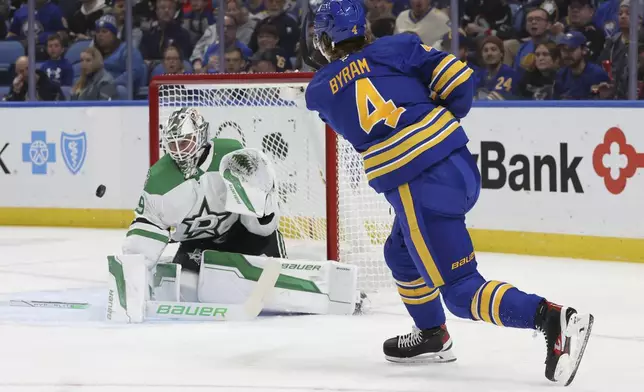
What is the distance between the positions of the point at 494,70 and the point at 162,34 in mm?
2548

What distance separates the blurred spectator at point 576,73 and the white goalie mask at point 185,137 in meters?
2.76

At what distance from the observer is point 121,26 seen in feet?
28.0

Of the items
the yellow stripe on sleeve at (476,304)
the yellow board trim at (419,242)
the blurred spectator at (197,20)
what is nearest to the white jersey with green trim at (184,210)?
the yellow board trim at (419,242)

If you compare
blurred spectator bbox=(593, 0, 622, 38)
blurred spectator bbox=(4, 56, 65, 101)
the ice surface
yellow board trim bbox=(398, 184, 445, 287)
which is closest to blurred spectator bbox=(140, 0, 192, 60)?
blurred spectator bbox=(4, 56, 65, 101)

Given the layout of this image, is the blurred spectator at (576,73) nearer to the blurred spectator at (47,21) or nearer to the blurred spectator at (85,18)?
the blurred spectator at (85,18)

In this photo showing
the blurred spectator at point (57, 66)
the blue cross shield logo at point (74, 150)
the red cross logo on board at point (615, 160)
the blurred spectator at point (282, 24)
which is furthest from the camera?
the blurred spectator at point (57, 66)

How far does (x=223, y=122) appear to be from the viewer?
5.78m

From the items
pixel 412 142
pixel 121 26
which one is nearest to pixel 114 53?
pixel 121 26

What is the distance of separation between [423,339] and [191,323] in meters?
1.13

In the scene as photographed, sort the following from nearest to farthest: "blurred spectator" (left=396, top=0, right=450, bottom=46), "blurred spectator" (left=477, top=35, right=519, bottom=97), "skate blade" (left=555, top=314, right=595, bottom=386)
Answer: "skate blade" (left=555, top=314, right=595, bottom=386) → "blurred spectator" (left=477, top=35, right=519, bottom=97) → "blurred spectator" (left=396, top=0, right=450, bottom=46)

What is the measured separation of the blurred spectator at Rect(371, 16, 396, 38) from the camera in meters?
7.50

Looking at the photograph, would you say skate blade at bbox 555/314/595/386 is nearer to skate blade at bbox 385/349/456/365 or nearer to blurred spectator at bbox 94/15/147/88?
skate blade at bbox 385/349/456/365

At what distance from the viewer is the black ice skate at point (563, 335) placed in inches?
122

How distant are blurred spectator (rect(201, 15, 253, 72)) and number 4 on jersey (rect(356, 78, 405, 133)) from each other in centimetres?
469
